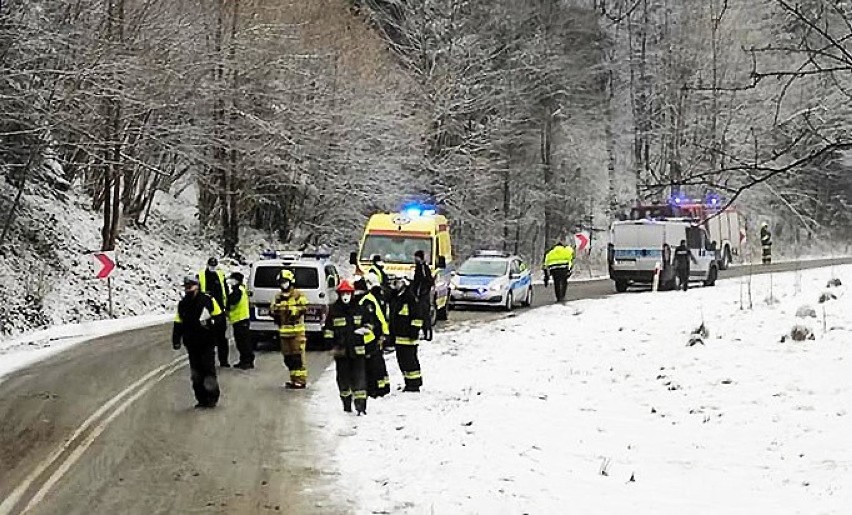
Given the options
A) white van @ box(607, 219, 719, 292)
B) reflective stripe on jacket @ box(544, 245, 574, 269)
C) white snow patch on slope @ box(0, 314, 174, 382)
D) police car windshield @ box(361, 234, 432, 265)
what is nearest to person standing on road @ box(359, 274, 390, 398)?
white snow patch on slope @ box(0, 314, 174, 382)

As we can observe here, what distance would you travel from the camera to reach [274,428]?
517 inches

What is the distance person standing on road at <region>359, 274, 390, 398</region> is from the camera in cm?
1423

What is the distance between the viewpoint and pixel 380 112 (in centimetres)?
4169

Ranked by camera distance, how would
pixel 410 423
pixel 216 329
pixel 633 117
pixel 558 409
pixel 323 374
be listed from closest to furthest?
pixel 410 423 → pixel 558 409 → pixel 216 329 → pixel 323 374 → pixel 633 117

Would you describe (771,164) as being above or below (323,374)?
above

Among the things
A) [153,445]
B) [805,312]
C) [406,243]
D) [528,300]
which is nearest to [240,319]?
[153,445]

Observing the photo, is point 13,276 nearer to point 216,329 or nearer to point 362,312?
point 216,329

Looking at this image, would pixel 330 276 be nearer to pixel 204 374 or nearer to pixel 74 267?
pixel 204 374

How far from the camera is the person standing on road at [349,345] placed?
13656 mm

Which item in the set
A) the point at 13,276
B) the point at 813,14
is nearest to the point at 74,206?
the point at 13,276

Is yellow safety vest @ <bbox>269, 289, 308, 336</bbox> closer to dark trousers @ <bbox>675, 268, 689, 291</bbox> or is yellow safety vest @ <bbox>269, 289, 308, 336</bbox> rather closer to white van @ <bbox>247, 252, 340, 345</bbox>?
white van @ <bbox>247, 252, 340, 345</bbox>

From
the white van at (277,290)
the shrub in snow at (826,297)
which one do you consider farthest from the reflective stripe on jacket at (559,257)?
the white van at (277,290)

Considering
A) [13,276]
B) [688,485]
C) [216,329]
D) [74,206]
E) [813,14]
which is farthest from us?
Result: [74,206]

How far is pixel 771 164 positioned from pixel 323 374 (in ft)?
34.4
